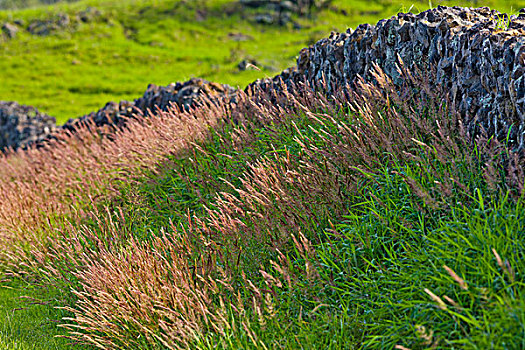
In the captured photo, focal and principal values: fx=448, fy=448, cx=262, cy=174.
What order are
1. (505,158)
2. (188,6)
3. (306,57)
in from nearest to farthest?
(505,158), (306,57), (188,6)

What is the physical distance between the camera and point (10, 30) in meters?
45.9

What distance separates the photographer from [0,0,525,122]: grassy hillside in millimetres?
27688

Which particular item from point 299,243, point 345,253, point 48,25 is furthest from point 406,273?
point 48,25

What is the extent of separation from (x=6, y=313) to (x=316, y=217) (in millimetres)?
4020

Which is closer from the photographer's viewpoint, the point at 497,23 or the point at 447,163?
the point at 447,163

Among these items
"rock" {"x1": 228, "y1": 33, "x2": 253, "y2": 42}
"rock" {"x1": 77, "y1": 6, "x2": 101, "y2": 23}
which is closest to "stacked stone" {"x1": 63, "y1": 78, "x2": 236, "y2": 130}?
"rock" {"x1": 228, "y1": 33, "x2": 253, "y2": 42}

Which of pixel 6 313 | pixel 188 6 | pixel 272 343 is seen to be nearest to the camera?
pixel 272 343

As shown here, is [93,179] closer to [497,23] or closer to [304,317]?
[304,317]

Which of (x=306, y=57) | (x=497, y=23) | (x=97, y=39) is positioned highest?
(x=497, y=23)

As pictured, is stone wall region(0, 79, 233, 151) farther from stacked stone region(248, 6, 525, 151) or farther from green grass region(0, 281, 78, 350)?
green grass region(0, 281, 78, 350)

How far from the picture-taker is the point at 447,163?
3799mm

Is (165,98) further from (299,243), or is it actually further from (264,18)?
(264,18)

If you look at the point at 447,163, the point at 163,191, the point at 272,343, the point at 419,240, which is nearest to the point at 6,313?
the point at 163,191

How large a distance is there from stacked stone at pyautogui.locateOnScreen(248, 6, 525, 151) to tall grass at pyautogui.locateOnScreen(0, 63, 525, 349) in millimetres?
203
